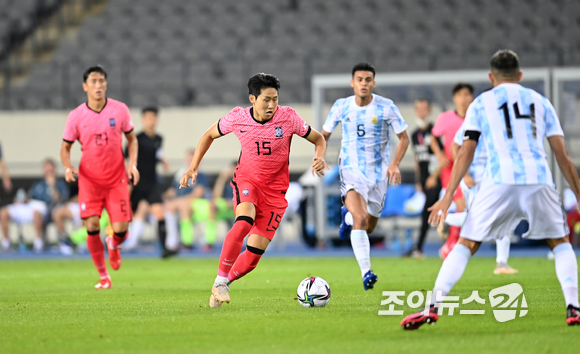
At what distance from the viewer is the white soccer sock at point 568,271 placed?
543 centimetres

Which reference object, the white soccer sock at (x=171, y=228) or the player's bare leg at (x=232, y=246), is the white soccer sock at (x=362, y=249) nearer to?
the player's bare leg at (x=232, y=246)

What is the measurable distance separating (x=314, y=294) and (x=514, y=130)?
238 cm

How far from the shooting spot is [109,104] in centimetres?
982

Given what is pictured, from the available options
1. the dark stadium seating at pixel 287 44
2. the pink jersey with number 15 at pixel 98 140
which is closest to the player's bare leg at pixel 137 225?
the dark stadium seating at pixel 287 44

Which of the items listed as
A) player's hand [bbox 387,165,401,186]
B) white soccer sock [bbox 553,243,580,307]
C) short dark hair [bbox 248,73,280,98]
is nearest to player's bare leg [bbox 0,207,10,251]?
player's hand [bbox 387,165,401,186]

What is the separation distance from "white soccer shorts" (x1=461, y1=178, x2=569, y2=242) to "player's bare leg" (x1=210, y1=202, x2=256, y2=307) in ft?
7.28

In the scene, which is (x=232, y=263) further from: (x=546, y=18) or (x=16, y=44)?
(x=16, y=44)

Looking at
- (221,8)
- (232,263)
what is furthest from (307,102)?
(232,263)

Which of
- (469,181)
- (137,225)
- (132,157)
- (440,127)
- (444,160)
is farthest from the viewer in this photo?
(137,225)

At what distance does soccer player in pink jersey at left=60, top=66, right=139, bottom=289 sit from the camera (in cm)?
961

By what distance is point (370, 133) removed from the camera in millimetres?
8844

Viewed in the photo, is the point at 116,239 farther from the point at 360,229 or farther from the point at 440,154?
the point at 440,154

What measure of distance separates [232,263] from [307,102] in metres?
13.8

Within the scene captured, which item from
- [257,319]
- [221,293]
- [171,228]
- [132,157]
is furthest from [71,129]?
[171,228]
